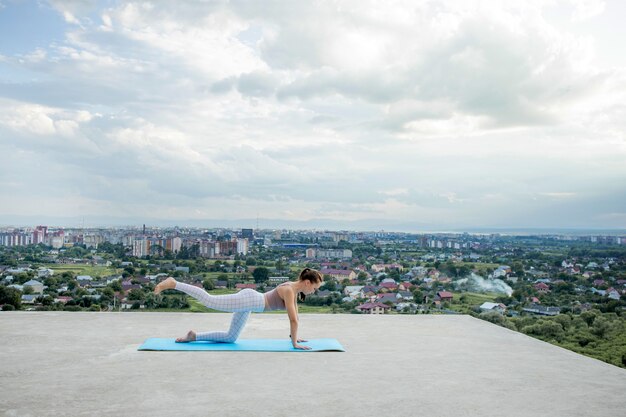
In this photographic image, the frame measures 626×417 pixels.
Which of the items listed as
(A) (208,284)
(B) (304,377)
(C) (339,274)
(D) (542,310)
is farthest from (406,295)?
(B) (304,377)

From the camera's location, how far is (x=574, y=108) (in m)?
10.7

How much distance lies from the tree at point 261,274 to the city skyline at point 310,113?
6.95 ft

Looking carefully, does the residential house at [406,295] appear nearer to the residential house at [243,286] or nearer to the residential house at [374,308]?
the residential house at [374,308]

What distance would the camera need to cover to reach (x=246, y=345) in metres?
4.55

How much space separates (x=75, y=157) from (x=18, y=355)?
8895 mm

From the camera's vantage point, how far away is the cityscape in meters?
9.30

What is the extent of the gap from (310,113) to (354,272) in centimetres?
355

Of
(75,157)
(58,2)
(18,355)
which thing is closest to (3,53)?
(58,2)

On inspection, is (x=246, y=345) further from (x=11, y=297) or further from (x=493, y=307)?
(x=493, y=307)

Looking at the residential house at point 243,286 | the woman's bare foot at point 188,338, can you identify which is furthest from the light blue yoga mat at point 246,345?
the residential house at point 243,286

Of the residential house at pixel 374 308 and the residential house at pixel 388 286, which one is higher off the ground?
the residential house at pixel 388 286

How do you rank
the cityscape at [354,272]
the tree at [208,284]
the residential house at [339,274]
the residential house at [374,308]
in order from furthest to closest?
the residential house at [339,274]
the tree at [208,284]
the residential house at [374,308]
the cityscape at [354,272]

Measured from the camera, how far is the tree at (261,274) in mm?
11131

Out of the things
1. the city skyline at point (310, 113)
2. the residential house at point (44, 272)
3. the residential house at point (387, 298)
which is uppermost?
the city skyline at point (310, 113)
